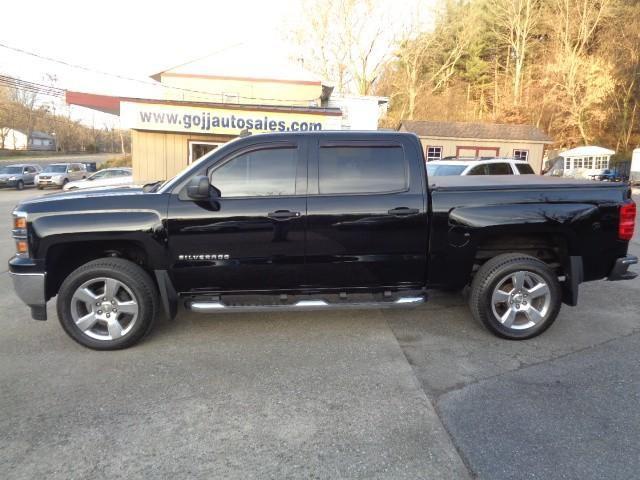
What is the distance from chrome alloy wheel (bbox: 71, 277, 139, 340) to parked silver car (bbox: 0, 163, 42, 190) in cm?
2819

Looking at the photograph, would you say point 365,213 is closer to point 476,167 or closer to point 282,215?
point 282,215

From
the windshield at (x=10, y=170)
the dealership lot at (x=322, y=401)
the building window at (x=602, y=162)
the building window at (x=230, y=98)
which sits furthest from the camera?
the building window at (x=602, y=162)

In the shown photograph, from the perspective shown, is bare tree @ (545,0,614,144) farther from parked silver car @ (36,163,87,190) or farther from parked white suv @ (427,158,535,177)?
parked silver car @ (36,163,87,190)

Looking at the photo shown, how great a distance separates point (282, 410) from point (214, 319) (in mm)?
1865

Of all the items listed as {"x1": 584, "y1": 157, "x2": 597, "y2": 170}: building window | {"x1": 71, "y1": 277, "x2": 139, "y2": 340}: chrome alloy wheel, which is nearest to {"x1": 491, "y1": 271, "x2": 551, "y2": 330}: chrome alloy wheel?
{"x1": 71, "y1": 277, "x2": 139, "y2": 340}: chrome alloy wheel

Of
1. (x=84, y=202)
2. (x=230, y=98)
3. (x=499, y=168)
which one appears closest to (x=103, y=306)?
(x=84, y=202)

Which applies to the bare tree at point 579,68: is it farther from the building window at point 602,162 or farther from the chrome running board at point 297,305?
the chrome running board at point 297,305

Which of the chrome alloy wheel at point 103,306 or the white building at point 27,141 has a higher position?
the white building at point 27,141

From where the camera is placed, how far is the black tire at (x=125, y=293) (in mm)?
3732

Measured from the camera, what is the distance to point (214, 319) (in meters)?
4.58

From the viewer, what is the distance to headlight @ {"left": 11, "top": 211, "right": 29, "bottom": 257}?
3713mm

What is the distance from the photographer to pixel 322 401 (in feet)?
10.1

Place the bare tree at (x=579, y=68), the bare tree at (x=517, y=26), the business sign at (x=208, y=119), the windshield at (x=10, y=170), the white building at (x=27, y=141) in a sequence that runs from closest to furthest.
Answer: the business sign at (x=208, y=119), the windshield at (x=10, y=170), the bare tree at (x=579, y=68), the bare tree at (x=517, y=26), the white building at (x=27, y=141)

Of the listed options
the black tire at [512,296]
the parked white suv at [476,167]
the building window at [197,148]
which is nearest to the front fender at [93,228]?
the black tire at [512,296]
